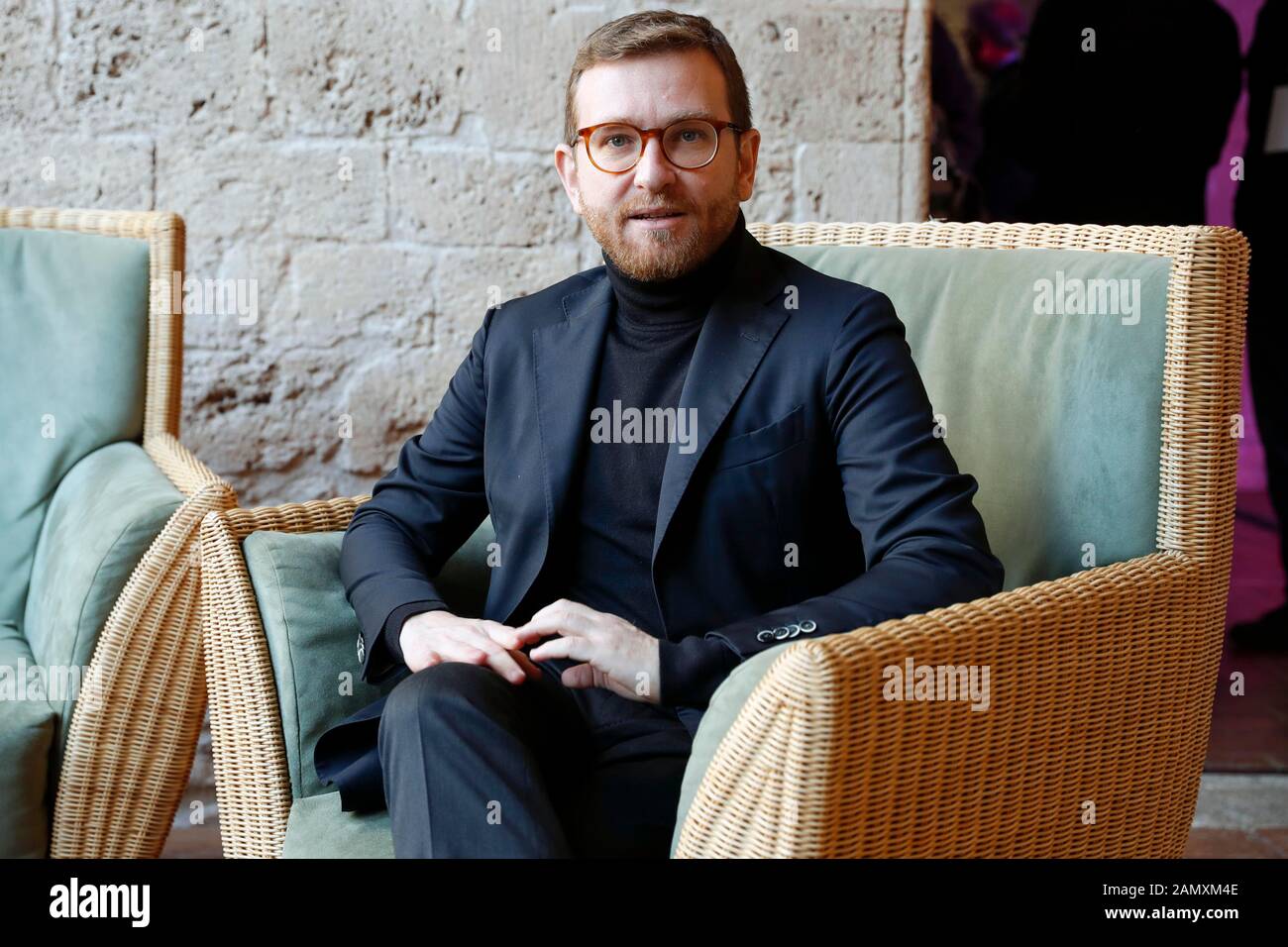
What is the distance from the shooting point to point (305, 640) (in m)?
1.61

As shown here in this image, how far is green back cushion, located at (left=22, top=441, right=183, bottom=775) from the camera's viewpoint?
6.06 feet

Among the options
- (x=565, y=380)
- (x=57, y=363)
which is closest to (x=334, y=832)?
(x=565, y=380)

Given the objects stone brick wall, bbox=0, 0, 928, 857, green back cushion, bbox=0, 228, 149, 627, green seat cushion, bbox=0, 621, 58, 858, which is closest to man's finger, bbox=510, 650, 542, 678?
green seat cushion, bbox=0, 621, 58, 858

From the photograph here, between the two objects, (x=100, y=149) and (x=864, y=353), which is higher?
(x=100, y=149)

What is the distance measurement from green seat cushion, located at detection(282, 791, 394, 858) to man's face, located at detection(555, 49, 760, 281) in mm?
733

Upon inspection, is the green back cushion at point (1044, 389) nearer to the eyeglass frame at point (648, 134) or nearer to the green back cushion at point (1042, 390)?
the green back cushion at point (1042, 390)

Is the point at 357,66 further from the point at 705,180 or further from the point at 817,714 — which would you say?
the point at 817,714

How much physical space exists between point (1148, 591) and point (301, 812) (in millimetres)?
991

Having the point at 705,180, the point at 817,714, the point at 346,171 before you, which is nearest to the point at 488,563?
the point at 705,180

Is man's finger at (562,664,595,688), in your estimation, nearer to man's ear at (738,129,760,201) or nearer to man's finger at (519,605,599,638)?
man's finger at (519,605,599,638)

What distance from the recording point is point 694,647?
141 cm

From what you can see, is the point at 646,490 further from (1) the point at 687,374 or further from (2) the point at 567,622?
(2) the point at 567,622

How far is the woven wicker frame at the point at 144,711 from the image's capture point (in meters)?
1.84

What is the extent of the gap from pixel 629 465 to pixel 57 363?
115 centimetres
